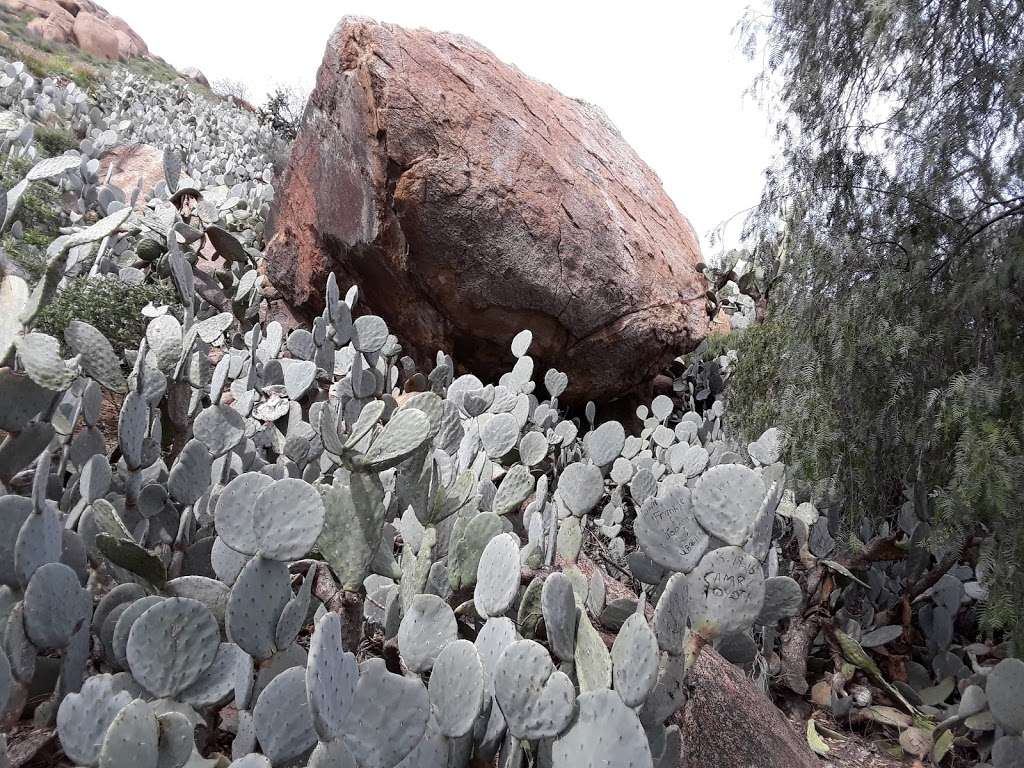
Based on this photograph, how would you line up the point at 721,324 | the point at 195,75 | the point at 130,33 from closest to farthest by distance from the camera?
the point at 721,324 < the point at 195,75 < the point at 130,33

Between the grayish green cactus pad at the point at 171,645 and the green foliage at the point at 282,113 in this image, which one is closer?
the grayish green cactus pad at the point at 171,645

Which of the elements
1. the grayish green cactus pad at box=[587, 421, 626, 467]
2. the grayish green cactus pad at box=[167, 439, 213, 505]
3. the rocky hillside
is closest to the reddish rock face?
the grayish green cactus pad at box=[587, 421, 626, 467]

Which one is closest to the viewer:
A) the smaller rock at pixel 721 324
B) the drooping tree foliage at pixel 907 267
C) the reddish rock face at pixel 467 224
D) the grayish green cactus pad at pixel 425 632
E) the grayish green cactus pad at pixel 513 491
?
the grayish green cactus pad at pixel 425 632

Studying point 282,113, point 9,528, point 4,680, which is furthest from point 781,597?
point 282,113

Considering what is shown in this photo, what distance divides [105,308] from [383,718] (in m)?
4.14

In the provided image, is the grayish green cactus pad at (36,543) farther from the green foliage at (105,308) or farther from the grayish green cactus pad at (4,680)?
the green foliage at (105,308)

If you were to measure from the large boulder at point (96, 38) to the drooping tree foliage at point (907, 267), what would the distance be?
1150 inches

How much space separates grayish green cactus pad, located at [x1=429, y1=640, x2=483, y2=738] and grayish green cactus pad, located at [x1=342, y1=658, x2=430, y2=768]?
101 millimetres

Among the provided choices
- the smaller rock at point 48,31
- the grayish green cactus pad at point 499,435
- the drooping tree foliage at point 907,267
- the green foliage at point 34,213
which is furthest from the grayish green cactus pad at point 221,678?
the smaller rock at point 48,31

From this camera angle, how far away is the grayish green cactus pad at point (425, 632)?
154 cm

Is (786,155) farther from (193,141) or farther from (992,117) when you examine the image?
(193,141)

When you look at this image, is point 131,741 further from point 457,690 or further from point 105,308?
point 105,308

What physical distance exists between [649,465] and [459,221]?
214 centimetres

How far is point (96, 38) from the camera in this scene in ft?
88.1
